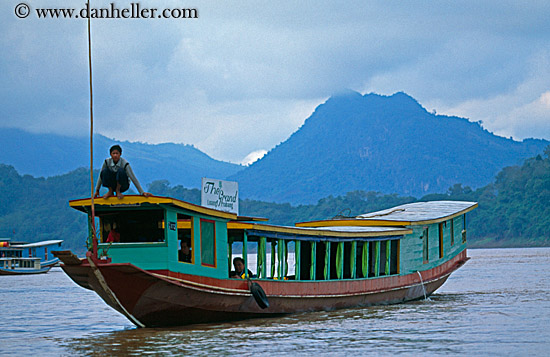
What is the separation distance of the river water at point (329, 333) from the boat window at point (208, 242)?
56.4 inches

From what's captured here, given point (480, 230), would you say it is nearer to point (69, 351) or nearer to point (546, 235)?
point (546, 235)

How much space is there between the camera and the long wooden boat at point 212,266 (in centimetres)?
1623

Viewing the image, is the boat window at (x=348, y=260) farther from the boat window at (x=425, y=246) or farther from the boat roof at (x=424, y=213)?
the boat window at (x=425, y=246)

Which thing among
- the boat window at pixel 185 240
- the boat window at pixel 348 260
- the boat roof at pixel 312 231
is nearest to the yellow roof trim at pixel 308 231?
the boat roof at pixel 312 231

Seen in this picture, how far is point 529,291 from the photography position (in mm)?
29234

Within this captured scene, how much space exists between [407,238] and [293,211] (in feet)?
416

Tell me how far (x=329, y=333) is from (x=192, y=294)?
9.53 feet

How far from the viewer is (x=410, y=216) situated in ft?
86.2

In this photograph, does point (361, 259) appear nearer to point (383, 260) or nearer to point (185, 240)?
point (383, 260)

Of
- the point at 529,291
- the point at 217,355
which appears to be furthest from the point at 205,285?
the point at 529,291

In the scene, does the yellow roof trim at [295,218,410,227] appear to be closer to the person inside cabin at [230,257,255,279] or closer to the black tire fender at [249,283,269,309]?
the person inside cabin at [230,257,255,279]

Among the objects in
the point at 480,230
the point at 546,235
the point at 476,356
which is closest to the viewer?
the point at 476,356

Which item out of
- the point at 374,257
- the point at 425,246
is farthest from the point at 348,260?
the point at 425,246

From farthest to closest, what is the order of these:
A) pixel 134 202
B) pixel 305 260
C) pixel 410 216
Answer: pixel 410 216 → pixel 305 260 → pixel 134 202
